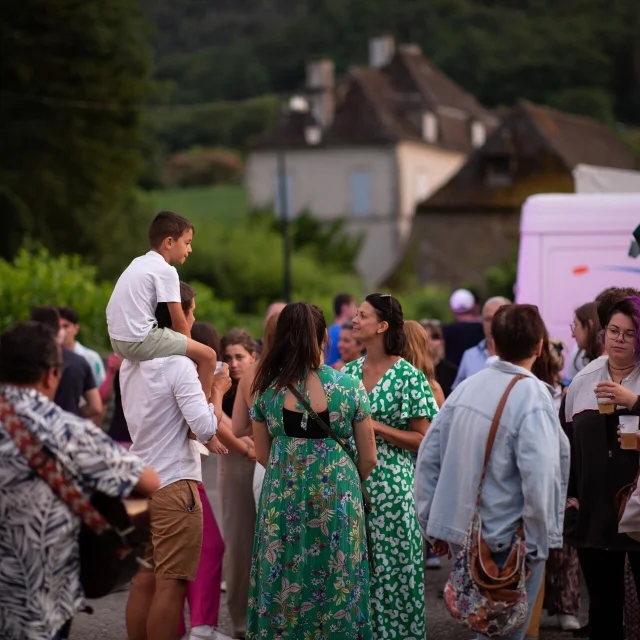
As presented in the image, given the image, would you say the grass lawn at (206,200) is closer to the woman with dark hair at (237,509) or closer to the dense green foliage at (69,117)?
the dense green foliage at (69,117)

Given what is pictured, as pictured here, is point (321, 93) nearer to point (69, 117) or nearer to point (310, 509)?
point (69, 117)

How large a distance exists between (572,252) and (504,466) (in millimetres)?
7109

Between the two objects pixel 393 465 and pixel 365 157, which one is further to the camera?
pixel 365 157

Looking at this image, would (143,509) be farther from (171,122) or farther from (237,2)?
(237,2)

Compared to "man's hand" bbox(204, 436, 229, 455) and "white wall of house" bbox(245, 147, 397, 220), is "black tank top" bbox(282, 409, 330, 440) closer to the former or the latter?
"man's hand" bbox(204, 436, 229, 455)

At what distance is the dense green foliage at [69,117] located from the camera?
3416 cm

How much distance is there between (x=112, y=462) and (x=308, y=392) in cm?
180

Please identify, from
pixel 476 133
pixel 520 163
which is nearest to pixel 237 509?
pixel 520 163

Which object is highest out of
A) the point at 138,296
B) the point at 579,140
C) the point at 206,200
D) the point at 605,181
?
the point at 138,296

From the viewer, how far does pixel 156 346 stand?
21.5 feet

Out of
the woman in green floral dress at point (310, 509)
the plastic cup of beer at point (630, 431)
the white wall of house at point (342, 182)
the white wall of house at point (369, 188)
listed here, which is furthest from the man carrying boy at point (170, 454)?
the white wall of house at point (342, 182)

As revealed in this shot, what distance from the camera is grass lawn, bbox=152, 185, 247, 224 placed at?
9132cm

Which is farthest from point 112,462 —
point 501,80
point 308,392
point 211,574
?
point 501,80

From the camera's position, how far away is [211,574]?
8.11m
